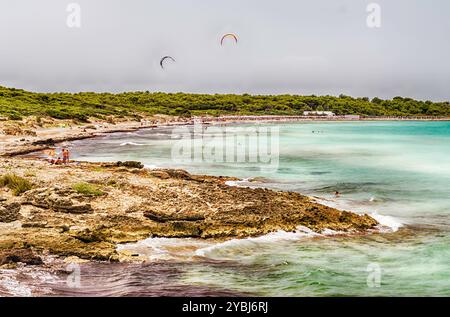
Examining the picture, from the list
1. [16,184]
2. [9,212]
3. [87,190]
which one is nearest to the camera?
[9,212]

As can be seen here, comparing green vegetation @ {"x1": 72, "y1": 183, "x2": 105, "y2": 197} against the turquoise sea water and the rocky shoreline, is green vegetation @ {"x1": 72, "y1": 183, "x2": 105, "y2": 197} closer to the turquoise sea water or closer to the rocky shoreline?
the rocky shoreline

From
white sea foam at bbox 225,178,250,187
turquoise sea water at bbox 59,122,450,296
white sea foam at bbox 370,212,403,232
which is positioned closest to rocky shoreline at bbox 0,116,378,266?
white sea foam at bbox 370,212,403,232

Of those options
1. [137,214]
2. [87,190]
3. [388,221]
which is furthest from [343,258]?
[87,190]

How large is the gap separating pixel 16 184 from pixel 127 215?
4712 millimetres

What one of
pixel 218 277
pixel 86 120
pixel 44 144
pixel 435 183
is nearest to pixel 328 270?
pixel 218 277

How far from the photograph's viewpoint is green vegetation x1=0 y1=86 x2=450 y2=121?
262ft

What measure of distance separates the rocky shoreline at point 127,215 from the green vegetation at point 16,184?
11 centimetres

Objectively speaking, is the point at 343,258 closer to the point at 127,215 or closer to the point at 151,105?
the point at 127,215

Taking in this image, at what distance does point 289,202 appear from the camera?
57.2ft

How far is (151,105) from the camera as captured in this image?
138750 millimetres

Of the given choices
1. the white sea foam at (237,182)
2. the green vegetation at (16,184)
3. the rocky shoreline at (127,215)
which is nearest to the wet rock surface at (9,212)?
the rocky shoreline at (127,215)

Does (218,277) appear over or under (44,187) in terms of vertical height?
under
